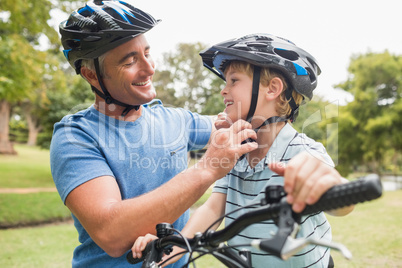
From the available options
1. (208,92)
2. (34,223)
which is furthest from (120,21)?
(34,223)

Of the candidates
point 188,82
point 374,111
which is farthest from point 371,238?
point 374,111

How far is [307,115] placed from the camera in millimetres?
2678

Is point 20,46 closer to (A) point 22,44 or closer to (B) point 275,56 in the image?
(A) point 22,44

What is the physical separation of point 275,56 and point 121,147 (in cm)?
131

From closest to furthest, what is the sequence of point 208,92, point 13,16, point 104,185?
point 104,185, point 208,92, point 13,16

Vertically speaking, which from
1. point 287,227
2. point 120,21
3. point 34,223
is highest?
point 120,21

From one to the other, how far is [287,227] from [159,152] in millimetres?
1570

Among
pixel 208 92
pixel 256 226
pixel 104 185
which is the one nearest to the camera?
pixel 104 185

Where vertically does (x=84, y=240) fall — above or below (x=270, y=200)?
below

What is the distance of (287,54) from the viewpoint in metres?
2.55

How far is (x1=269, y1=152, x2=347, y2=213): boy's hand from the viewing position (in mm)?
1141

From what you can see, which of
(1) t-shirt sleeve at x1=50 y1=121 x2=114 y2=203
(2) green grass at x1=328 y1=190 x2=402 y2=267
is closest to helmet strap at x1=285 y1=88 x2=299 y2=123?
(1) t-shirt sleeve at x1=50 y1=121 x2=114 y2=203

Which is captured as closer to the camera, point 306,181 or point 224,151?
point 306,181

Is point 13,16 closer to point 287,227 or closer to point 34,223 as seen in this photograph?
point 34,223
